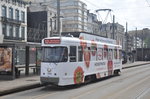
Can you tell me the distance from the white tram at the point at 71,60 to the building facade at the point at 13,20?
37.4 meters

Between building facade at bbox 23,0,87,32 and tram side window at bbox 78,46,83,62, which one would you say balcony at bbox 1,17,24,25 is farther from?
building facade at bbox 23,0,87,32

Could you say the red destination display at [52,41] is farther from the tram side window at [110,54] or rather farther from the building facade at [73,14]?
the building facade at [73,14]

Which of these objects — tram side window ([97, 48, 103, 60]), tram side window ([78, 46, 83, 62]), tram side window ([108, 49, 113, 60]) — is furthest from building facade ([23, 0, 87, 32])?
tram side window ([78, 46, 83, 62])

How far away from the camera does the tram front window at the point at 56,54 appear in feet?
54.5

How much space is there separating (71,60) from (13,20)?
45.5 metres

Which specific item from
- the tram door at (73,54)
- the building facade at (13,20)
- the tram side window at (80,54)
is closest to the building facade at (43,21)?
the building facade at (13,20)

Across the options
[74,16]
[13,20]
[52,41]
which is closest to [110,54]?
[52,41]

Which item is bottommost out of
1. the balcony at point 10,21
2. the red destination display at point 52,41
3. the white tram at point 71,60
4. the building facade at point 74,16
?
the white tram at point 71,60

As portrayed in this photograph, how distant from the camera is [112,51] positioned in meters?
25.1

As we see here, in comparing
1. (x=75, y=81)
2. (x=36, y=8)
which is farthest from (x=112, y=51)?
(x=36, y=8)

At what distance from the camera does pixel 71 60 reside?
17156 mm

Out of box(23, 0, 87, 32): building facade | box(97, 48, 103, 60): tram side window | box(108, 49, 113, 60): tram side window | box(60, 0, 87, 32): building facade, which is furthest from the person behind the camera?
box(60, 0, 87, 32): building facade

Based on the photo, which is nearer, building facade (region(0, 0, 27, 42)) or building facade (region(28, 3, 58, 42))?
building facade (region(0, 0, 27, 42))

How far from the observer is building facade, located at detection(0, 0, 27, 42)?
5750 centimetres
